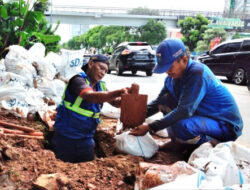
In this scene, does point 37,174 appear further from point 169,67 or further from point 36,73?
point 36,73

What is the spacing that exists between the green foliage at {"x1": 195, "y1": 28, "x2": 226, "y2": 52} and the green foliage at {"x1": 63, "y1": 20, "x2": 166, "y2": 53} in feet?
30.7

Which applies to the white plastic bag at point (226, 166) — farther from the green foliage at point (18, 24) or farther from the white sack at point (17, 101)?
the green foliage at point (18, 24)

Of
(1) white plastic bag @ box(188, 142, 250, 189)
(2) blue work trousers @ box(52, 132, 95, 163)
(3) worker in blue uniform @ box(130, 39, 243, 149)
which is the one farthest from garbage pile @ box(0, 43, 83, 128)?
(1) white plastic bag @ box(188, 142, 250, 189)

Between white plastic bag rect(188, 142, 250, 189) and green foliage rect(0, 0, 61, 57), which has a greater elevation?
green foliage rect(0, 0, 61, 57)

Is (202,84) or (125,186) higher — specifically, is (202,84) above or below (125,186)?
above

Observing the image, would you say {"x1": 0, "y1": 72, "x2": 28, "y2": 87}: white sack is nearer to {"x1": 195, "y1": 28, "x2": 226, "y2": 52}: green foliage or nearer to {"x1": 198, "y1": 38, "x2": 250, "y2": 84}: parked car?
{"x1": 198, "y1": 38, "x2": 250, "y2": 84}: parked car

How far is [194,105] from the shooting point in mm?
2434

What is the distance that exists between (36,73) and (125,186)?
298 cm

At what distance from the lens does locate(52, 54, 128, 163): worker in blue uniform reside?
2623mm

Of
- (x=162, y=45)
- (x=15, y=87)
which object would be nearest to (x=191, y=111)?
(x=162, y=45)

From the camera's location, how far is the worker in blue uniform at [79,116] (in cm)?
262

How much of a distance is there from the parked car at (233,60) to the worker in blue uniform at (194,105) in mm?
8747

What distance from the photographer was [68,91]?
2650mm

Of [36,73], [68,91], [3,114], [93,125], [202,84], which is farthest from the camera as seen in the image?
[36,73]
